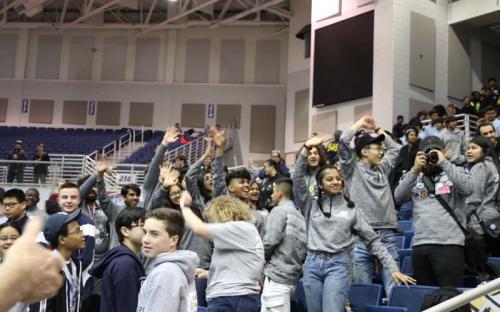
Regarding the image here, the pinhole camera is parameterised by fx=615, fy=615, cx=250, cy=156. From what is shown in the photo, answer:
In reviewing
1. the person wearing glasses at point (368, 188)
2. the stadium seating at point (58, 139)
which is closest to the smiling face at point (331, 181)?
the person wearing glasses at point (368, 188)

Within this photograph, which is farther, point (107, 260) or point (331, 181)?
point (331, 181)

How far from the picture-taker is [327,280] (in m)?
4.00

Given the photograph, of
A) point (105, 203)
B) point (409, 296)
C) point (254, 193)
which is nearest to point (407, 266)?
point (409, 296)

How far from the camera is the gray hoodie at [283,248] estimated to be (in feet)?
13.8

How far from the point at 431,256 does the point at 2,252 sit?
2853 mm

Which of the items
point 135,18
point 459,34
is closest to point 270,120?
point 135,18

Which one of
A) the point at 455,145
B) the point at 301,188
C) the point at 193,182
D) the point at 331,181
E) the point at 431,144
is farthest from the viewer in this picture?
the point at 455,145

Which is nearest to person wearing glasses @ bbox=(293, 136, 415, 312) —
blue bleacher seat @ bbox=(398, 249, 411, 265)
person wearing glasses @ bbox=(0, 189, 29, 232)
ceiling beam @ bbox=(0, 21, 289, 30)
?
blue bleacher seat @ bbox=(398, 249, 411, 265)

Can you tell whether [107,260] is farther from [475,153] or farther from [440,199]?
[475,153]

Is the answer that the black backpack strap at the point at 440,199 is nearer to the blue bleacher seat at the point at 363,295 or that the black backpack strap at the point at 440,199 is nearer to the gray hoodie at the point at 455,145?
the blue bleacher seat at the point at 363,295

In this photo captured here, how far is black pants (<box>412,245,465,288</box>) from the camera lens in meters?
4.05

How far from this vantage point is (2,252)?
158 inches

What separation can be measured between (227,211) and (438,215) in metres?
1.62

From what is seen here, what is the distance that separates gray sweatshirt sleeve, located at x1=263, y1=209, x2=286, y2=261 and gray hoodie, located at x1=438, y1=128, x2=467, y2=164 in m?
3.14
